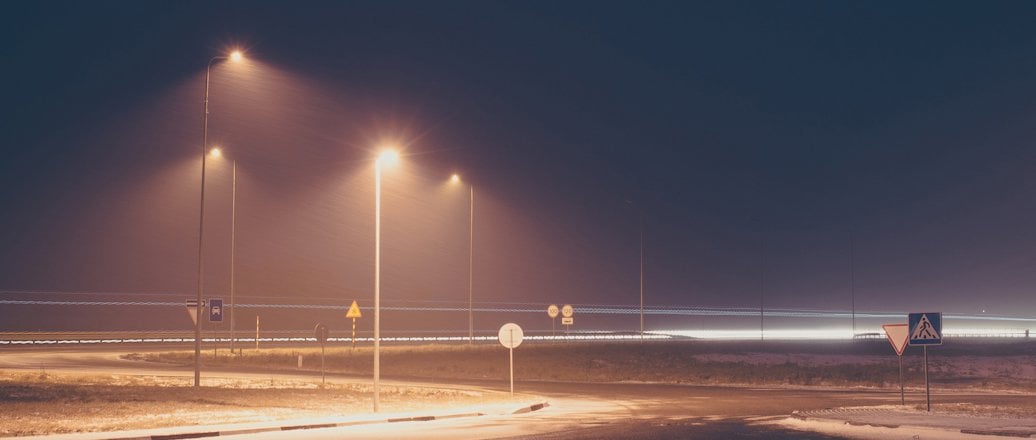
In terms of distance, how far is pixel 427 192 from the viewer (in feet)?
208

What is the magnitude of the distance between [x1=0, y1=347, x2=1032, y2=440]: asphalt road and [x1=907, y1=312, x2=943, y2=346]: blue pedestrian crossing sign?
3.61 meters

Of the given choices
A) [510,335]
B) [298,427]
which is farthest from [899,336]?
[298,427]

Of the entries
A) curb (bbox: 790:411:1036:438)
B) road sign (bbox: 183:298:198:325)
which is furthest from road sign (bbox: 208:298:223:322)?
curb (bbox: 790:411:1036:438)

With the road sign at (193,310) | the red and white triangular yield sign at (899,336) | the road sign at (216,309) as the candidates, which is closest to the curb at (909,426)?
the red and white triangular yield sign at (899,336)

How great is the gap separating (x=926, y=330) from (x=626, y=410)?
303 inches

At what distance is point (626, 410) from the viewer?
90.4 feet

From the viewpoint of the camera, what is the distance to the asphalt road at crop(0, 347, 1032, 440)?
20516 millimetres

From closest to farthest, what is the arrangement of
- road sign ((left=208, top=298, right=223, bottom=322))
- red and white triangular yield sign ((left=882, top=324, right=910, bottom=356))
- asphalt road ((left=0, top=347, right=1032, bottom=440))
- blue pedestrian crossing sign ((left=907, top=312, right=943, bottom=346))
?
asphalt road ((left=0, top=347, right=1032, bottom=440)) → blue pedestrian crossing sign ((left=907, top=312, right=943, bottom=346)) → red and white triangular yield sign ((left=882, top=324, right=910, bottom=356)) → road sign ((left=208, top=298, right=223, bottom=322))

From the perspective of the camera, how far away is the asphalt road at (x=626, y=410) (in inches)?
808

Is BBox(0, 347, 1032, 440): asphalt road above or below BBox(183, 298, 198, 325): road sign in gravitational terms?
below

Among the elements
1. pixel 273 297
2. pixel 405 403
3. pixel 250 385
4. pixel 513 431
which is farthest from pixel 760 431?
pixel 273 297

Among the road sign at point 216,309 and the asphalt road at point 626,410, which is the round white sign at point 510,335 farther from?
the road sign at point 216,309

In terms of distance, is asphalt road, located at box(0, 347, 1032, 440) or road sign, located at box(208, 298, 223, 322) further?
road sign, located at box(208, 298, 223, 322)

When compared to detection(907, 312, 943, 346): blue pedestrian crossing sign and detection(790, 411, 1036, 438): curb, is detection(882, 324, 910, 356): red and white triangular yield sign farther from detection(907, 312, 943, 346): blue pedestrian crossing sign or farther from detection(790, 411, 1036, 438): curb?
detection(790, 411, 1036, 438): curb
